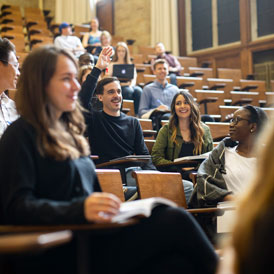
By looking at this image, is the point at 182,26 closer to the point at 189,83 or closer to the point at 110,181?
the point at 189,83

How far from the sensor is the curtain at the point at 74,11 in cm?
842

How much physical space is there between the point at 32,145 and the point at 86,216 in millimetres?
222

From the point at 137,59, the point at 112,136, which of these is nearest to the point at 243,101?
the point at 137,59

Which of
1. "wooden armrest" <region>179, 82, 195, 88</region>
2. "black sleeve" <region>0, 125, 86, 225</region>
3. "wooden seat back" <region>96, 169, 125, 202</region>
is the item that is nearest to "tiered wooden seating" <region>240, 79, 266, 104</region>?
"wooden armrest" <region>179, 82, 195, 88</region>

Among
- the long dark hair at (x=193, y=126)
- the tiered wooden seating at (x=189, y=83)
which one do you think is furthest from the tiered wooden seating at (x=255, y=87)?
the long dark hair at (x=193, y=126)

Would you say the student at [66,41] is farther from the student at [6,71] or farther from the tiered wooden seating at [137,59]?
the student at [6,71]

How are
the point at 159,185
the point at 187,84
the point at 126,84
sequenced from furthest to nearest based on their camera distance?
the point at 187,84 < the point at 126,84 < the point at 159,185

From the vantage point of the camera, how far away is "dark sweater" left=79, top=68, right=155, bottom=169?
2598 mm

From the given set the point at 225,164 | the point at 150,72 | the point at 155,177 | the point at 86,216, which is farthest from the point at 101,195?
the point at 150,72

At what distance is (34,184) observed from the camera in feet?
3.55

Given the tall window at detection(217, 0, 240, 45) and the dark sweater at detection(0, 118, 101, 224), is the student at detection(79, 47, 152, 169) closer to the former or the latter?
the dark sweater at detection(0, 118, 101, 224)

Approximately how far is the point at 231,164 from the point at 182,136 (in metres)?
0.67


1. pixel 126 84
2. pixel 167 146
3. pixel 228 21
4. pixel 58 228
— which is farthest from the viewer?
pixel 228 21

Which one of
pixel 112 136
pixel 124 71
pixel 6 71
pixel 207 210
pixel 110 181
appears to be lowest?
pixel 207 210
